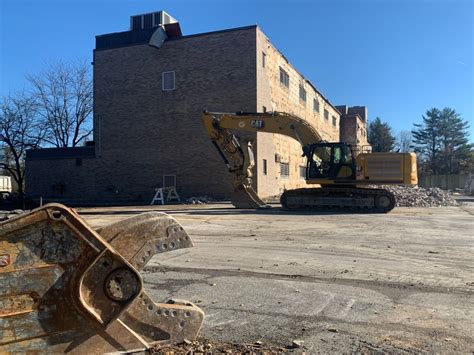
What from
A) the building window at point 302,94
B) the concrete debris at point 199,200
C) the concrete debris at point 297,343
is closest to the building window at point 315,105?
the building window at point 302,94

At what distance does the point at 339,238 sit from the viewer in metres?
11.6

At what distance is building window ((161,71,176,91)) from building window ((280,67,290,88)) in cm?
826

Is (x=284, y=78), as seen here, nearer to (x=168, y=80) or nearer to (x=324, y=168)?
(x=168, y=80)

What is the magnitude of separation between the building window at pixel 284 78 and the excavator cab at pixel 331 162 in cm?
1572

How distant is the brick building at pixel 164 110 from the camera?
30.3 meters

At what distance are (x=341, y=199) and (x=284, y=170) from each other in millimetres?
15627

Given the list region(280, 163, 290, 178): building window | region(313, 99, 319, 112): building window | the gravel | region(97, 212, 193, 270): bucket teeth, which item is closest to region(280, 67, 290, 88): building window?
region(280, 163, 290, 178): building window

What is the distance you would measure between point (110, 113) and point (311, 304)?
30.5 meters

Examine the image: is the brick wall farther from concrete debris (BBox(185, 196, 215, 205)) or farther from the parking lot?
the parking lot

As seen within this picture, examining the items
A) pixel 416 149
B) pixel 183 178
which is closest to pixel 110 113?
pixel 183 178

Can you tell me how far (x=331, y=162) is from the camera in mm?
20312

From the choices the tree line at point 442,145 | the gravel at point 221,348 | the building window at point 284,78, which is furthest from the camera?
the tree line at point 442,145

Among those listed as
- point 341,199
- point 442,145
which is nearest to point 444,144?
point 442,145

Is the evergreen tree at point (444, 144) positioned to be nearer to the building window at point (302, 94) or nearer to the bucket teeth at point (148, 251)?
the building window at point (302, 94)
